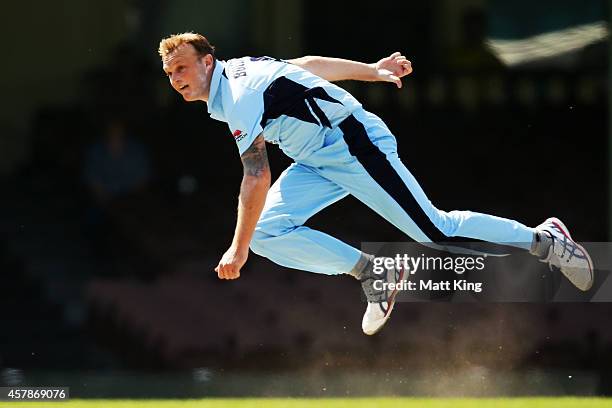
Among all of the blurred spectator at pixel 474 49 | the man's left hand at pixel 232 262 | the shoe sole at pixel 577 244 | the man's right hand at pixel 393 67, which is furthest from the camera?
the blurred spectator at pixel 474 49

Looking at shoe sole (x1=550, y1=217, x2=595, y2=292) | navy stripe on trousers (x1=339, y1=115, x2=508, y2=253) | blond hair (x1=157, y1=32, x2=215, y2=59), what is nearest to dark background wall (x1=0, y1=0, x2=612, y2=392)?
shoe sole (x1=550, y1=217, x2=595, y2=292)

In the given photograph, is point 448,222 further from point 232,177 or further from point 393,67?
point 232,177

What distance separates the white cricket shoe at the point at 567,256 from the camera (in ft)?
28.1

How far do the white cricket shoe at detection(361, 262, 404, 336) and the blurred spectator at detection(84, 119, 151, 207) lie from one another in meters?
3.83

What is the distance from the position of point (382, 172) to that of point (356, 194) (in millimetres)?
222

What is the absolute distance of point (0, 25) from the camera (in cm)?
1243

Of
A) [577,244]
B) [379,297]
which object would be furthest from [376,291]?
[577,244]

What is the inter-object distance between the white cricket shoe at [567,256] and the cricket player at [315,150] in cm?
13

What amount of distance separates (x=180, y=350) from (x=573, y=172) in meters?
3.17

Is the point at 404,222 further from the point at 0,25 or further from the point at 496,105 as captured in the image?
the point at 0,25

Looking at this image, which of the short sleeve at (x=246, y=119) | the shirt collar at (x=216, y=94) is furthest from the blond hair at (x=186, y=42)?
the short sleeve at (x=246, y=119)

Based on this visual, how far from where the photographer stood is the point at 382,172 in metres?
8.14

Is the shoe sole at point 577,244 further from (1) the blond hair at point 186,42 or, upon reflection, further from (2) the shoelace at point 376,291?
(1) the blond hair at point 186,42

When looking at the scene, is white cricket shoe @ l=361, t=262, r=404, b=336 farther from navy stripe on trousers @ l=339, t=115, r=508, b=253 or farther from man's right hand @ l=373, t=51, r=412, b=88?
man's right hand @ l=373, t=51, r=412, b=88
